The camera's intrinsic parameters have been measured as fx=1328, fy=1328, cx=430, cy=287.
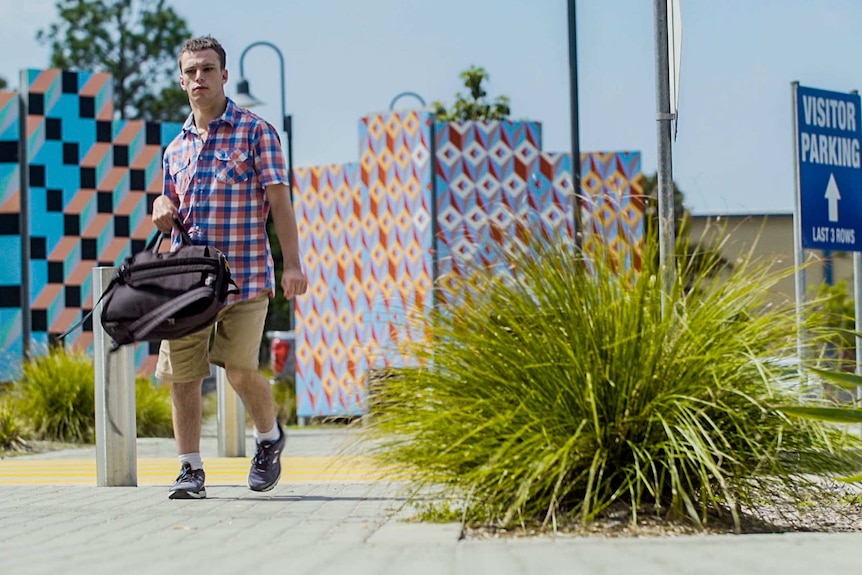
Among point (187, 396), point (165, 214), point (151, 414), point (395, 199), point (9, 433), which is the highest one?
point (395, 199)

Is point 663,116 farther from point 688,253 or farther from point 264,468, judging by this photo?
point 264,468

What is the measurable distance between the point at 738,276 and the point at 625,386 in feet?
2.13

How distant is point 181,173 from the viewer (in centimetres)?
588

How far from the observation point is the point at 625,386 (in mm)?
4598

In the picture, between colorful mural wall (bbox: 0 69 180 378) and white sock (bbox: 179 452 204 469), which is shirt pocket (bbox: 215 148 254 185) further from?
colorful mural wall (bbox: 0 69 180 378)

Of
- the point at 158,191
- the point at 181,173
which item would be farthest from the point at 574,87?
the point at 158,191

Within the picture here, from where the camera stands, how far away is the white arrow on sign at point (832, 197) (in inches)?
383

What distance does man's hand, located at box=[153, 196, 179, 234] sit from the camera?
5.70 m

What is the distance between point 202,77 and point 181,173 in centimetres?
43

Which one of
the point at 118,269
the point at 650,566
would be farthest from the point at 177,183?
the point at 650,566

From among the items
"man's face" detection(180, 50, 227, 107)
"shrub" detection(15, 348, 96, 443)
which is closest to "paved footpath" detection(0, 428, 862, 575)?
"man's face" detection(180, 50, 227, 107)

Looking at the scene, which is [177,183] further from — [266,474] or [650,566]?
[650,566]

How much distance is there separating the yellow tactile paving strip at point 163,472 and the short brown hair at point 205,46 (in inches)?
73.8

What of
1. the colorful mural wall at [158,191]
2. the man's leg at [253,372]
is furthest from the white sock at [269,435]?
the colorful mural wall at [158,191]
